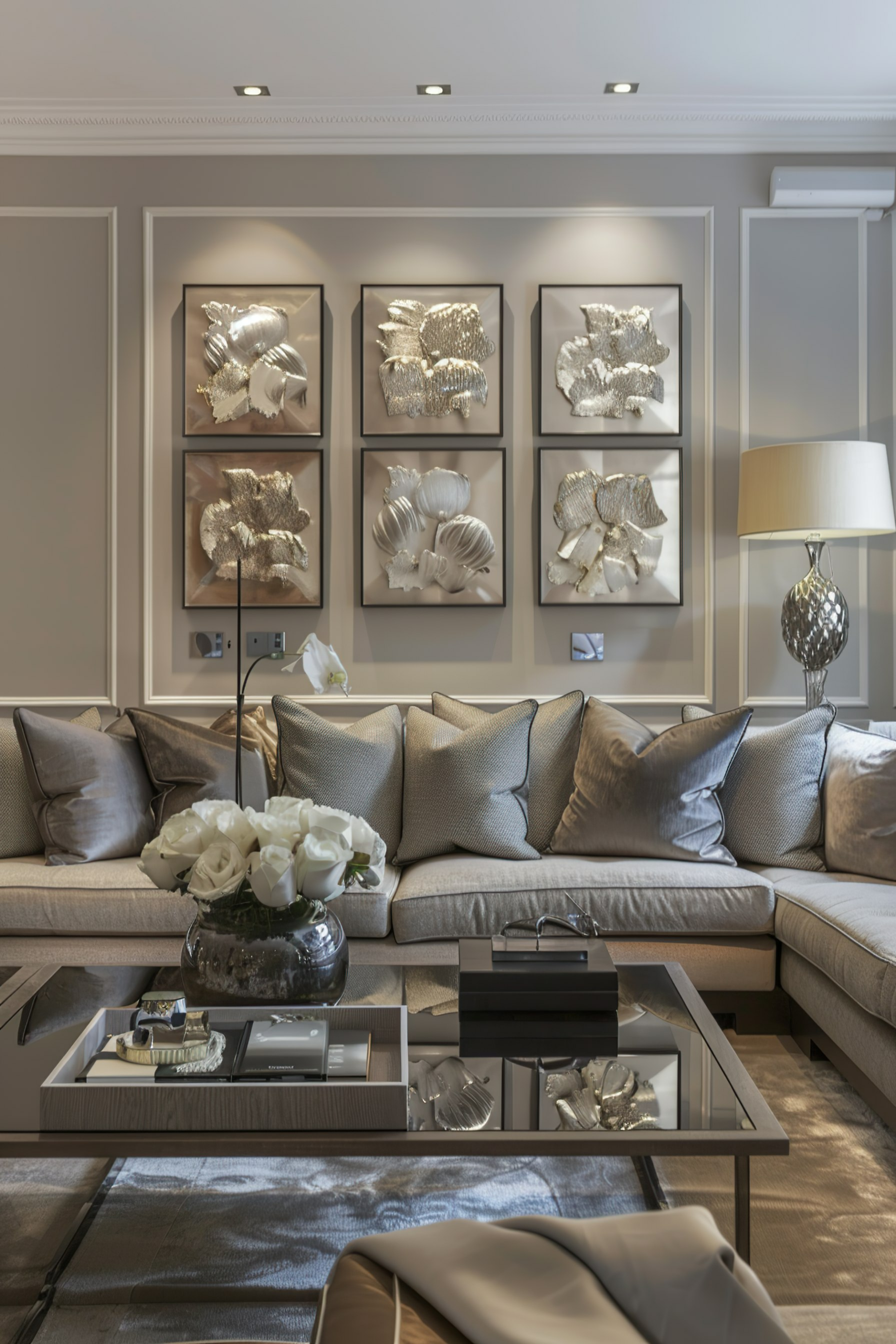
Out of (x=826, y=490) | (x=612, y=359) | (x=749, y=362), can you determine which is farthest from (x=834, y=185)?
(x=826, y=490)

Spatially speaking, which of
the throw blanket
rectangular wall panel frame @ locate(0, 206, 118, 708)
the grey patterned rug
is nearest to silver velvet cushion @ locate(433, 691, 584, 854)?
the grey patterned rug

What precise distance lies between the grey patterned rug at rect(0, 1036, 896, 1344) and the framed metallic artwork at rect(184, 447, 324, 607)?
2108 millimetres

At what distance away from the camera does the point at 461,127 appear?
375 centimetres

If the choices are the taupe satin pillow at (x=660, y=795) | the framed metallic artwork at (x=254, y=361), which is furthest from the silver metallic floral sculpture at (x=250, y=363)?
the taupe satin pillow at (x=660, y=795)

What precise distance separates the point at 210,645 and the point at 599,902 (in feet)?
5.90

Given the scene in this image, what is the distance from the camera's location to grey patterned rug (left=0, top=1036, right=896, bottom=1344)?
5.32ft

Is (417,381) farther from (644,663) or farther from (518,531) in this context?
(644,663)

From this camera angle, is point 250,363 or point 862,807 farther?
point 250,363

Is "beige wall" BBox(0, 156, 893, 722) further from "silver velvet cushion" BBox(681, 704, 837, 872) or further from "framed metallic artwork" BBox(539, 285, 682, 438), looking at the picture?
"silver velvet cushion" BBox(681, 704, 837, 872)

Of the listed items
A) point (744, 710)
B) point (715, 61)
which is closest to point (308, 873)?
point (744, 710)

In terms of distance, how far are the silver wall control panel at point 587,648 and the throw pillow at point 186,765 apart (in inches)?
51.5

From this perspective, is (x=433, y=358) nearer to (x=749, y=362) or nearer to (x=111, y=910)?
(x=749, y=362)

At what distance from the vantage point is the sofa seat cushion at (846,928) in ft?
6.87

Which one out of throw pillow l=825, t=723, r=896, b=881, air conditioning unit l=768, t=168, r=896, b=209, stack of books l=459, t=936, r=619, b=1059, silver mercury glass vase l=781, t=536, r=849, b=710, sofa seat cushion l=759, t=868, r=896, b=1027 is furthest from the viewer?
air conditioning unit l=768, t=168, r=896, b=209
